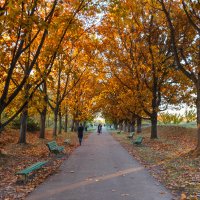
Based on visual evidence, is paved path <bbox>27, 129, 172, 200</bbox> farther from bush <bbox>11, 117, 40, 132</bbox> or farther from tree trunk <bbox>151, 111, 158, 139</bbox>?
bush <bbox>11, 117, 40, 132</bbox>

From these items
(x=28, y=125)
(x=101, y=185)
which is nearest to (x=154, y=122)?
(x=28, y=125)

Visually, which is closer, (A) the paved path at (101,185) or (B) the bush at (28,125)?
(A) the paved path at (101,185)

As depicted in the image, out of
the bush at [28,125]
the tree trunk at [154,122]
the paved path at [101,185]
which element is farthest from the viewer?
the bush at [28,125]

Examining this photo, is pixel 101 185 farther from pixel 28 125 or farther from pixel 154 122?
pixel 28 125

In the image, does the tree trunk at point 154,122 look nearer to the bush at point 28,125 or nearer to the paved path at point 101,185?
the paved path at point 101,185

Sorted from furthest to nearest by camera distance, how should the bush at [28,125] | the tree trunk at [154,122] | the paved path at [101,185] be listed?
the bush at [28,125] < the tree trunk at [154,122] < the paved path at [101,185]

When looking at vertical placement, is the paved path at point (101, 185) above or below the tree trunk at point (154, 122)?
below

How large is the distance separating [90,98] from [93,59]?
23834 millimetres

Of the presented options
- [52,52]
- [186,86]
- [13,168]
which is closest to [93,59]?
[186,86]

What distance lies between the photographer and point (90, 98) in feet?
169

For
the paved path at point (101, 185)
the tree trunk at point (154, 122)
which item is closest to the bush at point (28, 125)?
the tree trunk at point (154, 122)

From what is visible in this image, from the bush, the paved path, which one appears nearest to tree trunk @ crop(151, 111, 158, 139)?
the paved path

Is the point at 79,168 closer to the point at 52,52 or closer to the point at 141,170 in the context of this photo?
the point at 141,170

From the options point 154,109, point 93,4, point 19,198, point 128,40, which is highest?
point 128,40
